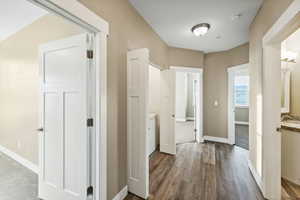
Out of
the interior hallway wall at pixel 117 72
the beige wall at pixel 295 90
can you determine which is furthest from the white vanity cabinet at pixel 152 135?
the beige wall at pixel 295 90

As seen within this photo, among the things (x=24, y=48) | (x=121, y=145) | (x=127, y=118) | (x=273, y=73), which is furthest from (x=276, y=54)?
(x=24, y=48)

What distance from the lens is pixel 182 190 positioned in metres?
2.29

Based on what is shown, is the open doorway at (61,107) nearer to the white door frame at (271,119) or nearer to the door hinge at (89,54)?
the door hinge at (89,54)

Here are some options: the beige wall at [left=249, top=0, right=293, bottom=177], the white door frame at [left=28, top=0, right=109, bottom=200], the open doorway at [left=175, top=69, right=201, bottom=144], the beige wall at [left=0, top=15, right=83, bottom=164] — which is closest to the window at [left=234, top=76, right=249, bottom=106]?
the open doorway at [left=175, top=69, right=201, bottom=144]

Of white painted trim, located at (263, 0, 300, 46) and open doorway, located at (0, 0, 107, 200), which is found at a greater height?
white painted trim, located at (263, 0, 300, 46)

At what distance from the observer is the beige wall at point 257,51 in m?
1.94

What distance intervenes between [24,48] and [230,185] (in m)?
4.44

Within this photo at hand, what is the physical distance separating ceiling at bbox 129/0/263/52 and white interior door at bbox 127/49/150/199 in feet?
3.05

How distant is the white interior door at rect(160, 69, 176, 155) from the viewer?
3842 mm

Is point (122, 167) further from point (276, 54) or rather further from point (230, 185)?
point (276, 54)

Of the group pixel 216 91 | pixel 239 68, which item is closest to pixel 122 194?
pixel 216 91

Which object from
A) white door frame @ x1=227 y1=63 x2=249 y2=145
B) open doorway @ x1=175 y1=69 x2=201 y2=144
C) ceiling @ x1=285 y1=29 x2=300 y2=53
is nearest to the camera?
ceiling @ x1=285 y1=29 x2=300 y2=53

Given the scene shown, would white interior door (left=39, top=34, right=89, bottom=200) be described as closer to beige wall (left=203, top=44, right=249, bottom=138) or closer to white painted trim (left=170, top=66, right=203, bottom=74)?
white painted trim (left=170, top=66, right=203, bottom=74)

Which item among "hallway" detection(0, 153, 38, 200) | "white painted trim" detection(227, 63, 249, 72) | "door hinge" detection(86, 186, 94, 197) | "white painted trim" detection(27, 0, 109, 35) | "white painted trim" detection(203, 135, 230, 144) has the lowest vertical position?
"hallway" detection(0, 153, 38, 200)
